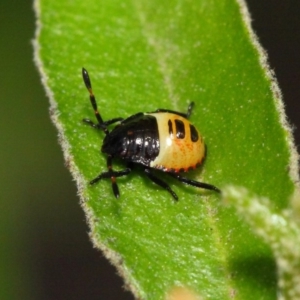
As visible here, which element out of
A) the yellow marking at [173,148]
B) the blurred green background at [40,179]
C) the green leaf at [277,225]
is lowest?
the blurred green background at [40,179]

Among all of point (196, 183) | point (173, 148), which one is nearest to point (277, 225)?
point (196, 183)

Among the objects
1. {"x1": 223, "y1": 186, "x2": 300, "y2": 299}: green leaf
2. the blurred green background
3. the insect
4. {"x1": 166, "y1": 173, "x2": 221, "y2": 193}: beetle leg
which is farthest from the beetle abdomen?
the blurred green background

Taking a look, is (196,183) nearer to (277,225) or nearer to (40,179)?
(277,225)

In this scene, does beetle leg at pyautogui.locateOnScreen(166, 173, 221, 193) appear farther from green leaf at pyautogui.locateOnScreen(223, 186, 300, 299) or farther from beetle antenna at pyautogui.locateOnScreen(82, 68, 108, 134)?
green leaf at pyautogui.locateOnScreen(223, 186, 300, 299)

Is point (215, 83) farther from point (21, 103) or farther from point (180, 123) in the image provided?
point (21, 103)

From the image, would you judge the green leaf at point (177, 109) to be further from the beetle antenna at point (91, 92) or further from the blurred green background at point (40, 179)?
the blurred green background at point (40, 179)

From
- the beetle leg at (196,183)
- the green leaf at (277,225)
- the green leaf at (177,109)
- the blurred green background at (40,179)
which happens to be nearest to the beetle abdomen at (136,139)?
the green leaf at (177,109)
